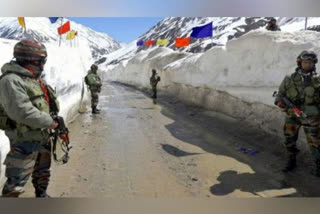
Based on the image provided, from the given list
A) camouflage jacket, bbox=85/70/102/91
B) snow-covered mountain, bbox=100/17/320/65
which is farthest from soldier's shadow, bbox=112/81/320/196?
snow-covered mountain, bbox=100/17/320/65

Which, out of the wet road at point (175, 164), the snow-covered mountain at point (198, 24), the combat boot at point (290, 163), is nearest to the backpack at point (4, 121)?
the wet road at point (175, 164)

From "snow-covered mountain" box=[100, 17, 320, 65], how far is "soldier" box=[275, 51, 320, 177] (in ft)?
7.73

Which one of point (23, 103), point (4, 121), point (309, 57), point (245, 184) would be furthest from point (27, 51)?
point (309, 57)

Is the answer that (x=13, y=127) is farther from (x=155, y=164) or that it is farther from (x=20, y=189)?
(x=155, y=164)

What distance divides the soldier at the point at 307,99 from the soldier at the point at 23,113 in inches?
112

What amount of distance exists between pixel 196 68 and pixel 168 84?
14.1ft

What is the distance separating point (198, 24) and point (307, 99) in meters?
10.2

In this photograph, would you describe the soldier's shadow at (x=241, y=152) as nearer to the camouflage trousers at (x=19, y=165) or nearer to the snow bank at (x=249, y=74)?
the snow bank at (x=249, y=74)

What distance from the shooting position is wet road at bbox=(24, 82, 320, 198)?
12.3 feet

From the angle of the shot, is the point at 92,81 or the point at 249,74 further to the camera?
the point at 92,81

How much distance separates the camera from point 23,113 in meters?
2.61

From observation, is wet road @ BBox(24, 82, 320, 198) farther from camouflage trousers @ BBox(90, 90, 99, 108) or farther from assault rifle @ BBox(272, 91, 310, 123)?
camouflage trousers @ BBox(90, 90, 99, 108)

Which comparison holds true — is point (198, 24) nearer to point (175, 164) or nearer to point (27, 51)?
point (175, 164)
